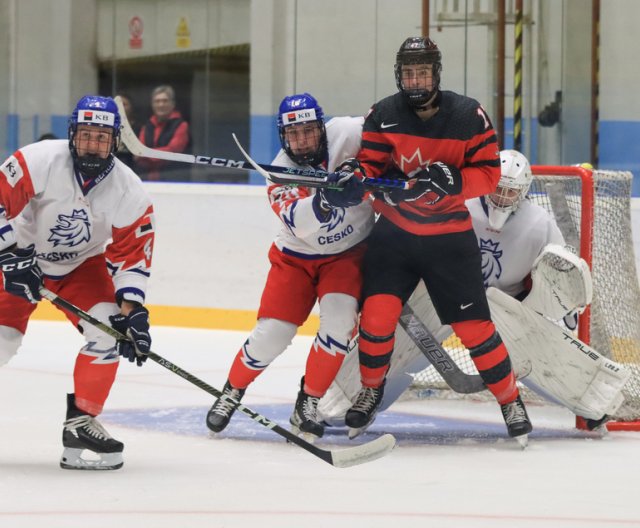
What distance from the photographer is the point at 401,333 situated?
3.87 meters

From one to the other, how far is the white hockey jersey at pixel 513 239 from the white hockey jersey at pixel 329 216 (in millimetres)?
369

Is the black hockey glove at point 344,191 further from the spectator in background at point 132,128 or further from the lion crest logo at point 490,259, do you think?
the spectator in background at point 132,128

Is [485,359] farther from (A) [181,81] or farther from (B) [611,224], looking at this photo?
(A) [181,81]

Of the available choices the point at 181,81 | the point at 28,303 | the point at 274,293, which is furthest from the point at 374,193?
the point at 181,81

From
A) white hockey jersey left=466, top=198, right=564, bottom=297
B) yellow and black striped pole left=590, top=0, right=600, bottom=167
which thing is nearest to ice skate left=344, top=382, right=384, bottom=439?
white hockey jersey left=466, top=198, right=564, bottom=297

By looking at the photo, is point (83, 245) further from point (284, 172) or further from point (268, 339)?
point (268, 339)

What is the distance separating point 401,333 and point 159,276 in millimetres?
2405

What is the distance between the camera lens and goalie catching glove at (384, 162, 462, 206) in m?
3.42

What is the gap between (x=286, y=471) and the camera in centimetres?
328

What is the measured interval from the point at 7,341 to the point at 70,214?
346mm

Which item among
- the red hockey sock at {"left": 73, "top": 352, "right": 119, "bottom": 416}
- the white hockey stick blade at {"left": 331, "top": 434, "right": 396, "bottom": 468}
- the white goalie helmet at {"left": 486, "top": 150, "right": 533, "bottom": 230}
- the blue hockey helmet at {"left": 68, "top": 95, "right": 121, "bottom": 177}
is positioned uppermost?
the blue hockey helmet at {"left": 68, "top": 95, "right": 121, "bottom": 177}

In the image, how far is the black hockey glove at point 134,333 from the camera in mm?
3209

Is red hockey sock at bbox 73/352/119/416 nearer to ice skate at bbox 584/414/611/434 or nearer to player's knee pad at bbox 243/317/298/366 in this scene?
player's knee pad at bbox 243/317/298/366

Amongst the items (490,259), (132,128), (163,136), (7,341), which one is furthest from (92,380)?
(132,128)
